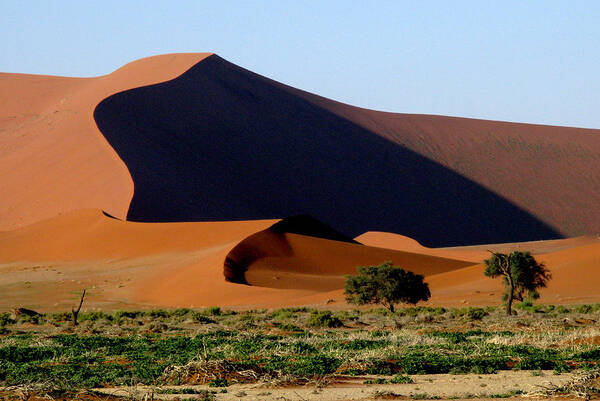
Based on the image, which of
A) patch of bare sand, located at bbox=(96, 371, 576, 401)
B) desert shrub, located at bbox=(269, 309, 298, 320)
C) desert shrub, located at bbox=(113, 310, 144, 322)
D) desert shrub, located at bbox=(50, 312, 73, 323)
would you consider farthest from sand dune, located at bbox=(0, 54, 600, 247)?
patch of bare sand, located at bbox=(96, 371, 576, 401)

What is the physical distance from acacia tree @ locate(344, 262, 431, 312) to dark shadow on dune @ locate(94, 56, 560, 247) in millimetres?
37034

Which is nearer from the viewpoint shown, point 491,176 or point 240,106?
point 240,106

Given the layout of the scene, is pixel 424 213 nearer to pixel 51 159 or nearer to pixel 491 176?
pixel 491 176

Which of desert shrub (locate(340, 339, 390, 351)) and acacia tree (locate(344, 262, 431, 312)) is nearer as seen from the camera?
desert shrub (locate(340, 339, 390, 351))

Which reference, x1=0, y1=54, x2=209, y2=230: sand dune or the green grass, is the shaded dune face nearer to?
x1=0, y1=54, x2=209, y2=230: sand dune

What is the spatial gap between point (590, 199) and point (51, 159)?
63.6 metres

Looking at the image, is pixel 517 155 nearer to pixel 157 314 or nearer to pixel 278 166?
pixel 278 166

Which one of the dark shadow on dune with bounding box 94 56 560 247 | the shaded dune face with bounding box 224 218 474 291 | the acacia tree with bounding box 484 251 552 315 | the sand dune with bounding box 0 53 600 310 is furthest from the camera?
the dark shadow on dune with bounding box 94 56 560 247

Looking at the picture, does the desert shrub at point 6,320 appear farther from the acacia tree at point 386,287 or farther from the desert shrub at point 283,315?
the acacia tree at point 386,287

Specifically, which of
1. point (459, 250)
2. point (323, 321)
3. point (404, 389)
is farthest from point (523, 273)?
point (459, 250)

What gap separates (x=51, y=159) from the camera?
76.8 meters

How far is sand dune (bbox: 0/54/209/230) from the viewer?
225ft

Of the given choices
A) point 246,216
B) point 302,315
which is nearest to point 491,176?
point 246,216

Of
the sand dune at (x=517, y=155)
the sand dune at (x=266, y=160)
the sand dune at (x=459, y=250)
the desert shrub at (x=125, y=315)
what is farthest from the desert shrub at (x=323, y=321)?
the sand dune at (x=517, y=155)
